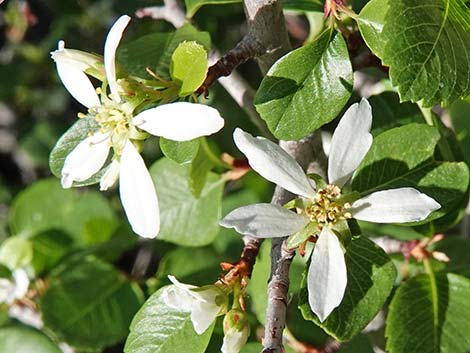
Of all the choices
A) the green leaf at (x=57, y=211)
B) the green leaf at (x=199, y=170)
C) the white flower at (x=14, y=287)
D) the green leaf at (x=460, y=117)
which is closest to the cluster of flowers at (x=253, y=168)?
the green leaf at (x=199, y=170)

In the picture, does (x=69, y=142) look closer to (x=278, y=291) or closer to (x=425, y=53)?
(x=278, y=291)

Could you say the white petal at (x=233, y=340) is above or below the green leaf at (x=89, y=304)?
above

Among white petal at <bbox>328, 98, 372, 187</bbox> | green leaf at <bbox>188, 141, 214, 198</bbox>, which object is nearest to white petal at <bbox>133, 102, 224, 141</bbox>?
white petal at <bbox>328, 98, 372, 187</bbox>

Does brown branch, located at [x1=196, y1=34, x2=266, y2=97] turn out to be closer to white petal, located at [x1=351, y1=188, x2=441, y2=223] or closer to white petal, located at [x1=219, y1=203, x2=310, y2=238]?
white petal, located at [x1=219, y1=203, x2=310, y2=238]

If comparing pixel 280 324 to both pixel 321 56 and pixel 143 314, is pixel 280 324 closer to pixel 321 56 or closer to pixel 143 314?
pixel 143 314

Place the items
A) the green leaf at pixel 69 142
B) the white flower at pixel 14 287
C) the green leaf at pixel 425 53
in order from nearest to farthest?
the green leaf at pixel 425 53 → the green leaf at pixel 69 142 → the white flower at pixel 14 287

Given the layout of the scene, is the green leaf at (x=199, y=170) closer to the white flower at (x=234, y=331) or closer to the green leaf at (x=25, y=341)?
the white flower at (x=234, y=331)

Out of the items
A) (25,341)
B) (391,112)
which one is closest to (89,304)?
(25,341)
